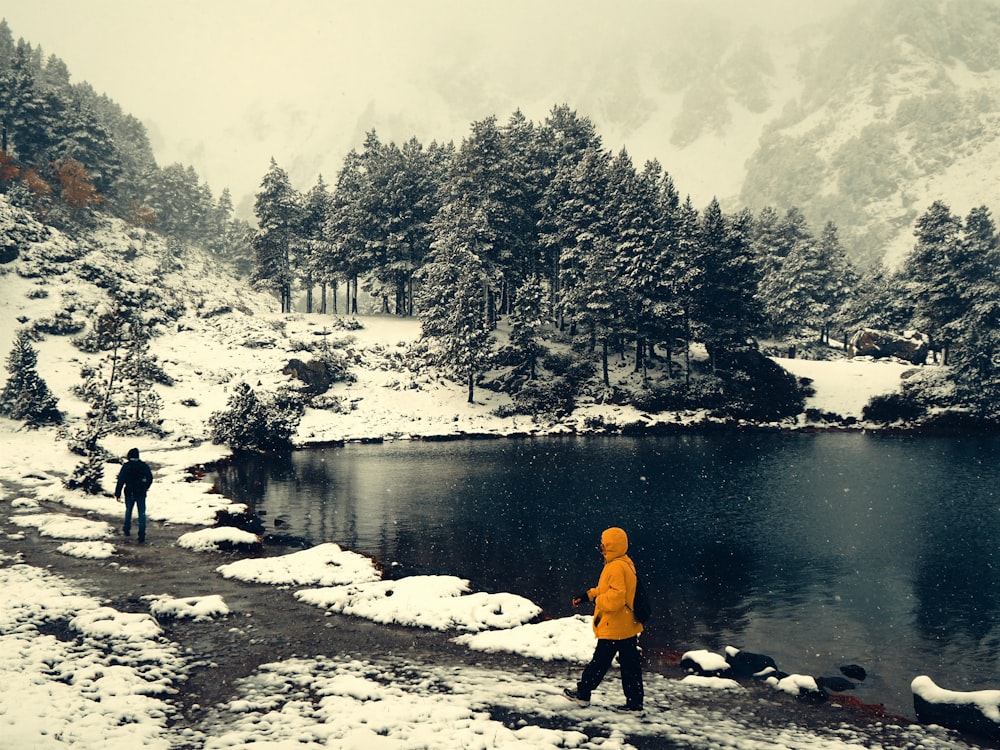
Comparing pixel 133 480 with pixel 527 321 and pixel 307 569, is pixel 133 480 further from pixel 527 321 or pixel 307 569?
pixel 527 321

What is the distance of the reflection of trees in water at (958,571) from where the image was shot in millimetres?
13570

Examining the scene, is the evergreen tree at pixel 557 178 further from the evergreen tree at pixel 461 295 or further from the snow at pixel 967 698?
the snow at pixel 967 698

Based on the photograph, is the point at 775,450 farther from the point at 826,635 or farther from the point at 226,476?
the point at 226,476

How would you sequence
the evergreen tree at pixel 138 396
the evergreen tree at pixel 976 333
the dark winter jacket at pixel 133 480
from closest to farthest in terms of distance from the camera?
the dark winter jacket at pixel 133 480 → the evergreen tree at pixel 138 396 → the evergreen tree at pixel 976 333

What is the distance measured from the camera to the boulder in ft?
208

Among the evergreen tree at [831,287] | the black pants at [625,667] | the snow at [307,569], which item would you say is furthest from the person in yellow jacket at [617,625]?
the evergreen tree at [831,287]

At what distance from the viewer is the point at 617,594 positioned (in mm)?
8336

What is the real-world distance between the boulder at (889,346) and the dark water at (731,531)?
28.5 m

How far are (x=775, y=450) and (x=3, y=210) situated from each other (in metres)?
68.9

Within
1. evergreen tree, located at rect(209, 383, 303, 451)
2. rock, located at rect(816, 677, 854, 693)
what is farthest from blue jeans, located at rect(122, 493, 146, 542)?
evergreen tree, located at rect(209, 383, 303, 451)

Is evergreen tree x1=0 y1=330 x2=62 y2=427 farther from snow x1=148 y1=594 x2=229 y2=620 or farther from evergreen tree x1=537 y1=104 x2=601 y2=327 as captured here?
evergreen tree x1=537 y1=104 x2=601 y2=327

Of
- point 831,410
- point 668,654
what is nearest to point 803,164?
point 831,410

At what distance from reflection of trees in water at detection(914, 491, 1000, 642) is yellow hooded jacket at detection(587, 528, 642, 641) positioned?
28.7 feet

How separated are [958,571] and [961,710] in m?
9.99
